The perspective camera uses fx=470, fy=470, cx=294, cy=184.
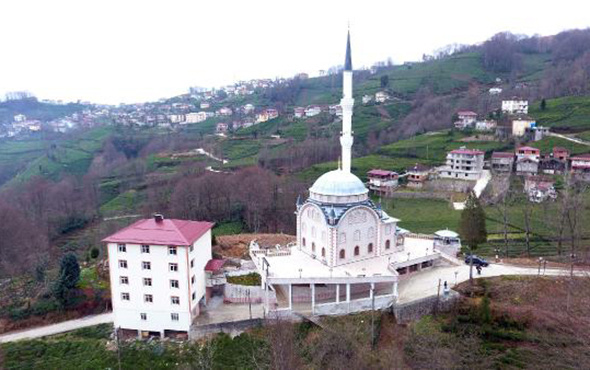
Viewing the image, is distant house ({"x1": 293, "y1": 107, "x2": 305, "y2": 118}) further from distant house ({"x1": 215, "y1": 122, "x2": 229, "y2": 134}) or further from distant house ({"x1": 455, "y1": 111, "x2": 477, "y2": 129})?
distant house ({"x1": 455, "y1": 111, "x2": 477, "y2": 129})

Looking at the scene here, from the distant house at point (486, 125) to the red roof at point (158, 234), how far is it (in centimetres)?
6552

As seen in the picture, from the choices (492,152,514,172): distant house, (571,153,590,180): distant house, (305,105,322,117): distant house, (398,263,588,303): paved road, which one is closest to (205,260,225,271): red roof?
(398,263,588,303): paved road

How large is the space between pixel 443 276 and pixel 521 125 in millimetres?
54293

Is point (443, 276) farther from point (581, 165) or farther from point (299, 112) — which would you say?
point (299, 112)

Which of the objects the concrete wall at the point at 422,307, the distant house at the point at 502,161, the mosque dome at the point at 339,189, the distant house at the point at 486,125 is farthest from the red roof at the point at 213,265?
the distant house at the point at 486,125

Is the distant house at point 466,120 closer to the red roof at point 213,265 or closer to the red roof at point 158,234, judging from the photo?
the red roof at point 213,265

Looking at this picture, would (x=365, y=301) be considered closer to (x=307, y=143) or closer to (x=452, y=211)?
(x=452, y=211)

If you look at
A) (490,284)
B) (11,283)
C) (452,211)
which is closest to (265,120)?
(452,211)

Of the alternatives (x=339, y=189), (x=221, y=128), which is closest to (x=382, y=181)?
(x=339, y=189)

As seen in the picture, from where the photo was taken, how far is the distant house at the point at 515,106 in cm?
8500

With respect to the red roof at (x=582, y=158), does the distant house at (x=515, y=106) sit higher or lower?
higher

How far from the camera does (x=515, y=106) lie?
284 ft

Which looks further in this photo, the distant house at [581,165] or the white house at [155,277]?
the distant house at [581,165]

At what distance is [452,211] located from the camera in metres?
51.7
